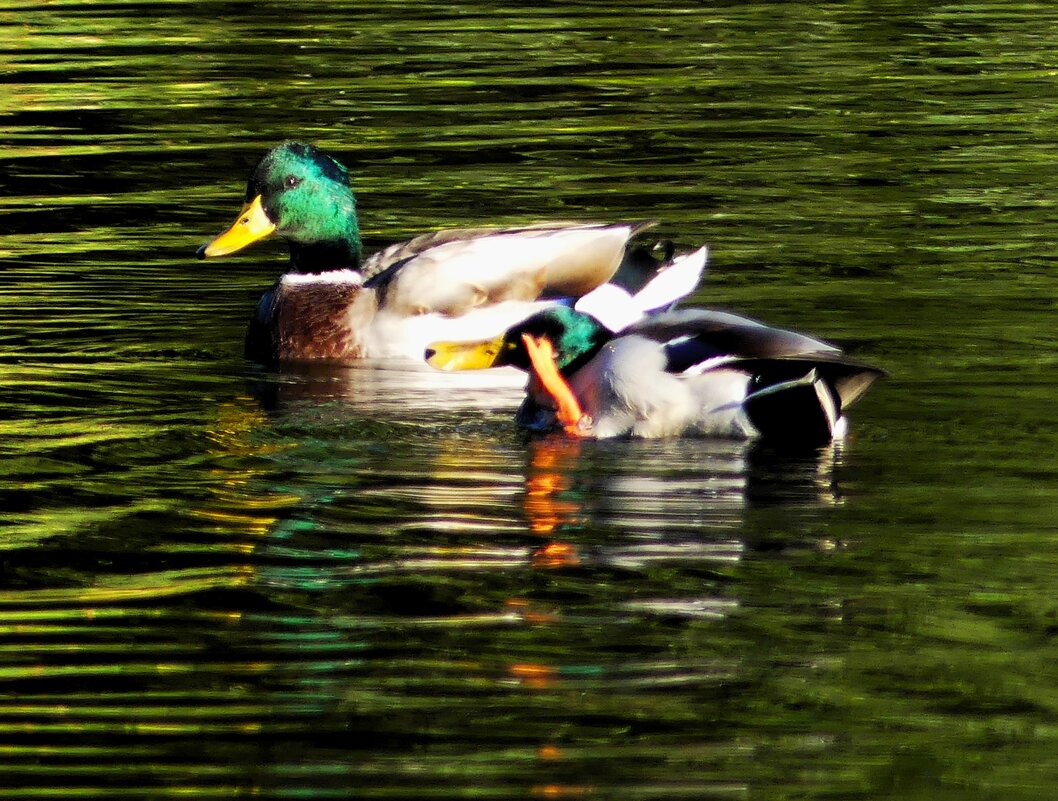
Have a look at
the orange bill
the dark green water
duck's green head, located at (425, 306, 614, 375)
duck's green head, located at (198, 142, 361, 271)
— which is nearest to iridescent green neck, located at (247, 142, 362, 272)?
duck's green head, located at (198, 142, 361, 271)

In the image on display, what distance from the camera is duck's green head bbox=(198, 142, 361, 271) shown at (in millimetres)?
11570

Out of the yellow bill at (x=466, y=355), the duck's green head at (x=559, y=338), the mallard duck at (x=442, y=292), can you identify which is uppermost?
the duck's green head at (x=559, y=338)

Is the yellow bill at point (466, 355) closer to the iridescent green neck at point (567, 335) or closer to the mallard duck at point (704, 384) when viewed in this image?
the iridescent green neck at point (567, 335)

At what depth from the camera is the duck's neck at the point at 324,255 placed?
38.3 ft

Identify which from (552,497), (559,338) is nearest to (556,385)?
(559,338)

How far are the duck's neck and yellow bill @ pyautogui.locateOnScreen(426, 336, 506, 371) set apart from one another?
2398 millimetres

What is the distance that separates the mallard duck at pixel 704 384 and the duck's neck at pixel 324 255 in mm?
2996

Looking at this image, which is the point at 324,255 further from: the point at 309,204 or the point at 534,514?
the point at 534,514

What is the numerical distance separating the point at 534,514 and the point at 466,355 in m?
1.81

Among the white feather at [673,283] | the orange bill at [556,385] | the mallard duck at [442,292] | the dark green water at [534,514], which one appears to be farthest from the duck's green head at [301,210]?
the orange bill at [556,385]

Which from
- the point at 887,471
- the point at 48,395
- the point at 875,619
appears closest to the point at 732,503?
the point at 887,471

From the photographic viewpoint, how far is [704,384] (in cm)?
846

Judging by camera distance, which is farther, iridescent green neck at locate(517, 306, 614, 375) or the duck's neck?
the duck's neck

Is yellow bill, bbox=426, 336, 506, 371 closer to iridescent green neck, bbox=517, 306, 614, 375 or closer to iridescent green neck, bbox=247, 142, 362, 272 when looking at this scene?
iridescent green neck, bbox=517, 306, 614, 375
